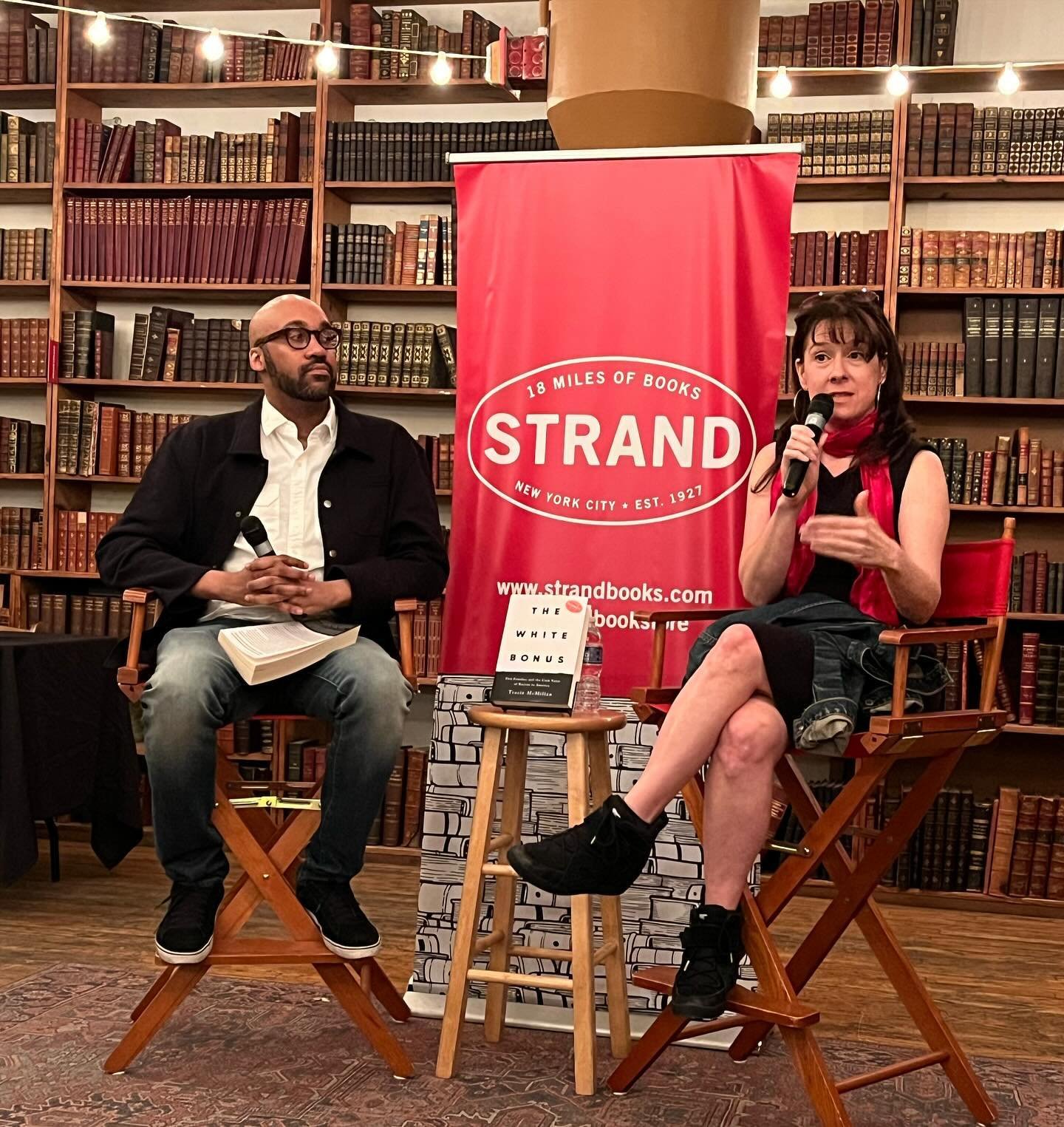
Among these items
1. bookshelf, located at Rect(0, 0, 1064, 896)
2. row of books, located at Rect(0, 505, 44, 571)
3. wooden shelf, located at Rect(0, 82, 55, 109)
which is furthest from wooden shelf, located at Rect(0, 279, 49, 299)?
row of books, located at Rect(0, 505, 44, 571)

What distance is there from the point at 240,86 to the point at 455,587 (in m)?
2.67

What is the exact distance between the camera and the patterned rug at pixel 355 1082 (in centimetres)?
224

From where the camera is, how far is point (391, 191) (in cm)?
482

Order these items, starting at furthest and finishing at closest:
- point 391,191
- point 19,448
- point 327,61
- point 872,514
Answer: point 19,448 → point 391,191 → point 327,61 → point 872,514

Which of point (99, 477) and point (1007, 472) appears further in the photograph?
point (99, 477)

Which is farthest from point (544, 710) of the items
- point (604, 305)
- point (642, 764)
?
point (604, 305)

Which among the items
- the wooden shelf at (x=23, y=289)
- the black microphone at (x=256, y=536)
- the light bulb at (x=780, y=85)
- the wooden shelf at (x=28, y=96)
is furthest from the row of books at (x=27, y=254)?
the black microphone at (x=256, y=536)

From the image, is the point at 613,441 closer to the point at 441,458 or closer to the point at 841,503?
the point at 841,503

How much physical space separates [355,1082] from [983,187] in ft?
11.3

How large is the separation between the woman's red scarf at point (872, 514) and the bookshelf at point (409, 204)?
1.96 m

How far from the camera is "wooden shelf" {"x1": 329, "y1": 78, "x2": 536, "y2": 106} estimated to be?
186 inches

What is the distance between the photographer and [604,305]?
2869 millimetres

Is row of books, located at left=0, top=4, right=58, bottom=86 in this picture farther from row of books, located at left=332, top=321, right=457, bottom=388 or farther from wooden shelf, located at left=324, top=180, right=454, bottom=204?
row of books, located at left=332, top=321, right=457, bottom=388

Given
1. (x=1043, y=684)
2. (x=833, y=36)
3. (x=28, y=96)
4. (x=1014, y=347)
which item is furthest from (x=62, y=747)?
(x=833, y=36)
